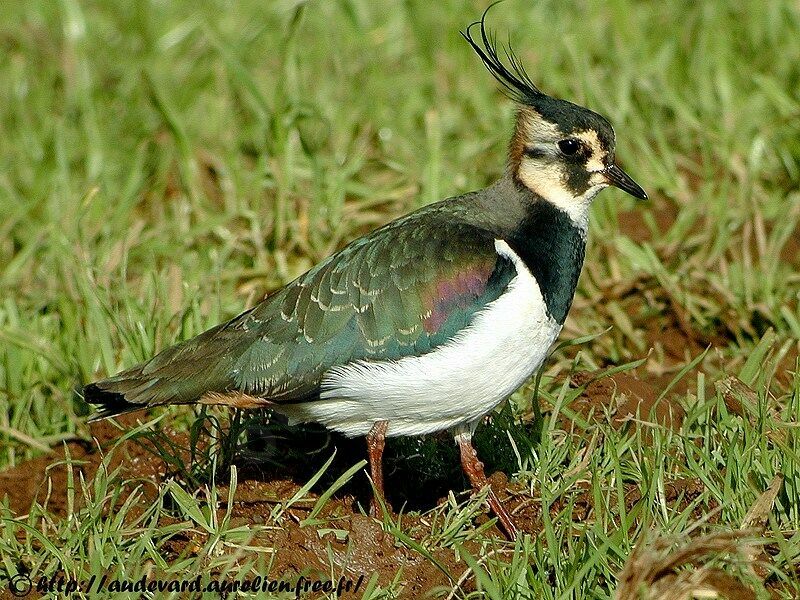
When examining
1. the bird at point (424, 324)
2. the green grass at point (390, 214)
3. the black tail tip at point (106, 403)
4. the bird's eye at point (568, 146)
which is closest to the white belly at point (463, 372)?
the bird at point (424, 324)

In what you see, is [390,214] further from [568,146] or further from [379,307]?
[379,307]

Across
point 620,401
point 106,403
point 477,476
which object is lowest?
point 477,476

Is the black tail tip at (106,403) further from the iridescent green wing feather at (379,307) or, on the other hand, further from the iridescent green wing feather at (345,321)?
the iridescent green wing feather at (379,307)

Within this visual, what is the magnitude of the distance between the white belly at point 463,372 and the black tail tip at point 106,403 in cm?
77

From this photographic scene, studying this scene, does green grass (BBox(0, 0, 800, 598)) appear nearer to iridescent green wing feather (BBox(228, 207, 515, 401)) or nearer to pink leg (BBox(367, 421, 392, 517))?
pink leg (BBox(367, 421, 392, 517))

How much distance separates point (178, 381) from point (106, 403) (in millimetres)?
309

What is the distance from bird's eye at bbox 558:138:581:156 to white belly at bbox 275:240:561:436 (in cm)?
59

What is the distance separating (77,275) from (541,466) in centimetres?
264

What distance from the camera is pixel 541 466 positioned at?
4898 mm

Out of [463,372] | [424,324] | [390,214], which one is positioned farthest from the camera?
[390,214]

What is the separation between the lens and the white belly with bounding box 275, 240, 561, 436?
178 inches

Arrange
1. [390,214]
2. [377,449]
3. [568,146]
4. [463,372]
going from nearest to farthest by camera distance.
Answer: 1. [463,372]
2. [377,449]
3. [568,146]
4. [390,214]

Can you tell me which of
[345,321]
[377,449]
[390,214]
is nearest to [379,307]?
[345,321]

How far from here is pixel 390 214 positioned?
23.3ft
